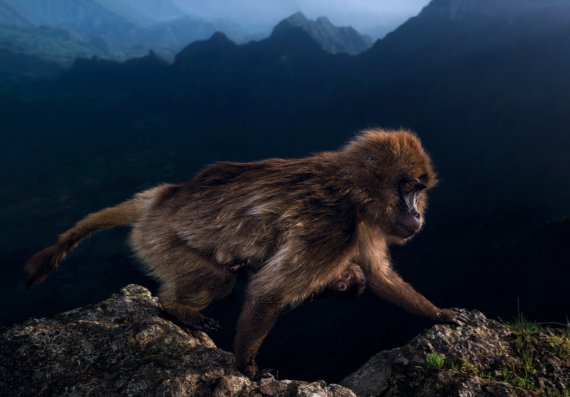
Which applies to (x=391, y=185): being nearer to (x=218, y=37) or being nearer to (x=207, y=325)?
(x=207, y=325)

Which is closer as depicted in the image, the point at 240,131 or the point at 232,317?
the point at 232,317

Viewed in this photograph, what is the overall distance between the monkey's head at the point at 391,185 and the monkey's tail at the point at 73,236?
2.71 metres

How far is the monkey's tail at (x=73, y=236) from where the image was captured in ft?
12.7

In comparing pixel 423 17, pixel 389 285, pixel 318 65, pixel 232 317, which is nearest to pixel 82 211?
pixel 232 317

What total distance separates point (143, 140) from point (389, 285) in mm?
35240

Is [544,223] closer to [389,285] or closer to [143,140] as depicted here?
[389,285]

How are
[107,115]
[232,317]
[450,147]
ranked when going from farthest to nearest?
1. [107,115]
2. [450,147]
3. [232,317]

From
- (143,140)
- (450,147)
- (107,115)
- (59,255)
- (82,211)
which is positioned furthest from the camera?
(107,115)

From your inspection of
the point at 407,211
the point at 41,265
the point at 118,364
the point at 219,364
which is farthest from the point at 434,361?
the point at 41,265

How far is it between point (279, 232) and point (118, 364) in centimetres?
181

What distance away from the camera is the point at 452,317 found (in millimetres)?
3467

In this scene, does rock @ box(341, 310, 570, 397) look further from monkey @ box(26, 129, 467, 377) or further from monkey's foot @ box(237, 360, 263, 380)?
monkey's foot @ box(237, 360, 263, 380)

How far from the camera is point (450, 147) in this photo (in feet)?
74.2

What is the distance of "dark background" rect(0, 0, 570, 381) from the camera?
10359 millimetres
